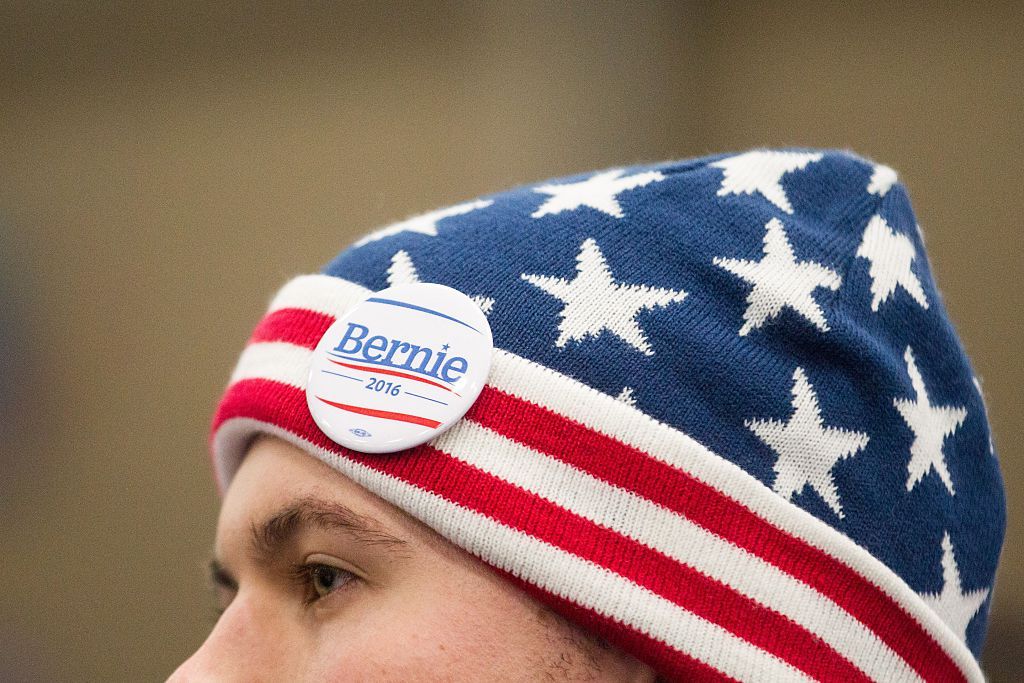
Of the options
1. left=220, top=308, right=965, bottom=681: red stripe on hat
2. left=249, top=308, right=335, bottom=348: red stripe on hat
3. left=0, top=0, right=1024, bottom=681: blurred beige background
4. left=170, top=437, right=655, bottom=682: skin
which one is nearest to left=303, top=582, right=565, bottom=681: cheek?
left=170, top=437, right=655, bottom=682: skin

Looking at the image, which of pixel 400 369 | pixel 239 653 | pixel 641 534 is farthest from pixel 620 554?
pixel 239 653

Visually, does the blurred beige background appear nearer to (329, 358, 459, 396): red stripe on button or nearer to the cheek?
(329, 358, 459, 396): red stripe on button

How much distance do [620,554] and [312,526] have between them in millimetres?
275

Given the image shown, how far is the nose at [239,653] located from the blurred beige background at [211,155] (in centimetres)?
141

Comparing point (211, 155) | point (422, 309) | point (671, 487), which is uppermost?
point (422, 309)

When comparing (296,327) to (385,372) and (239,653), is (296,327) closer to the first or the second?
(385,372)

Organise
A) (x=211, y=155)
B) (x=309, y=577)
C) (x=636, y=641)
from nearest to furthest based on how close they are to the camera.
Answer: (x=636, y=641)
(x=309, y=577)
(x=211, y=155)

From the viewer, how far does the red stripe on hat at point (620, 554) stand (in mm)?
832

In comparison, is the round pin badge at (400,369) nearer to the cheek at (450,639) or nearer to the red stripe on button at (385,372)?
the red stripe on button at (385,372)

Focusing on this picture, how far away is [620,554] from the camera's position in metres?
0.83

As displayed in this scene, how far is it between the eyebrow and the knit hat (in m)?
0.03

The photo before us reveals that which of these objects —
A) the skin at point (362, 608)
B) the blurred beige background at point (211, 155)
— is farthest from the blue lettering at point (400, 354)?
the blurred beige background at point (211, 155)

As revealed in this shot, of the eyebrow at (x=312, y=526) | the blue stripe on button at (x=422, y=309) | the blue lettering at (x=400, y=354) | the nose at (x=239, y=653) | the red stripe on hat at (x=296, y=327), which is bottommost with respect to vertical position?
the nose at (x=239, y=653)

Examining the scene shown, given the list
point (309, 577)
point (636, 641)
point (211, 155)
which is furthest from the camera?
point (211, 155)
